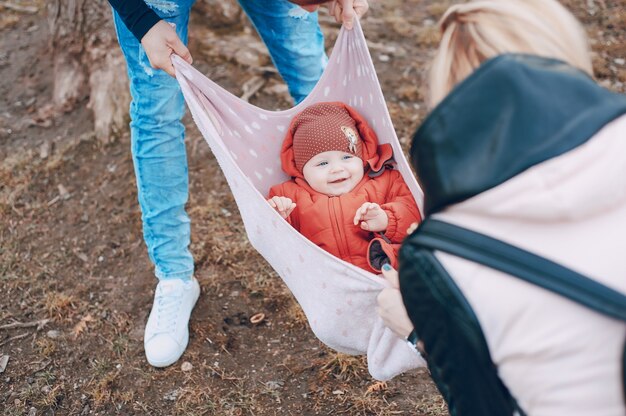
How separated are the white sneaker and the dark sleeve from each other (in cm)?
94

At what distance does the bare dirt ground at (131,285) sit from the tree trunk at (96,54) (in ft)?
0.25

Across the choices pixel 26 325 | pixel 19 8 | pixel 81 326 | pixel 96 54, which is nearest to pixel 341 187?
pixel 81 326

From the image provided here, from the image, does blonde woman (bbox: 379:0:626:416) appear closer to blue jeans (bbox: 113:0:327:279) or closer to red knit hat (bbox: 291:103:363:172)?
red knit hat (bbox: 291:103:363:172)

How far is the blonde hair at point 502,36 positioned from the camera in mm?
1070

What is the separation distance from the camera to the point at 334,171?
2.07 metres

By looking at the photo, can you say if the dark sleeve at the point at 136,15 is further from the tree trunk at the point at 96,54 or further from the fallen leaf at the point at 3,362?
the tree trunk at the point at 96,54

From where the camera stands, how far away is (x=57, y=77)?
3.46 meters

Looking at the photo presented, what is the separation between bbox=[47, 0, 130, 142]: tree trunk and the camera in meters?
3.21

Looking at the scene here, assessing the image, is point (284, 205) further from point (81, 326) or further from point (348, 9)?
point (81, 326)

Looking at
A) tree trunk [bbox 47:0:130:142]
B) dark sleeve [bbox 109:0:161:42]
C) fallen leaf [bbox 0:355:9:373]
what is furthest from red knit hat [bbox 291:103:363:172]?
tree trunk [bbox 47:0:130:142]

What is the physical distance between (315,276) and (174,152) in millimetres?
801

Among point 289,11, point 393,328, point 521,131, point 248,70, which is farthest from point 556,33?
point 248,70

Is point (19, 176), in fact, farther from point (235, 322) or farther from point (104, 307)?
point (235, 322)

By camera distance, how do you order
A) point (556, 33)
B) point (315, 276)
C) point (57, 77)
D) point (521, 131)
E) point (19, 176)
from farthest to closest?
point (57, 77) → point (19, 176) → point (315, 276) → point (556, 33) → point (521, 131)
